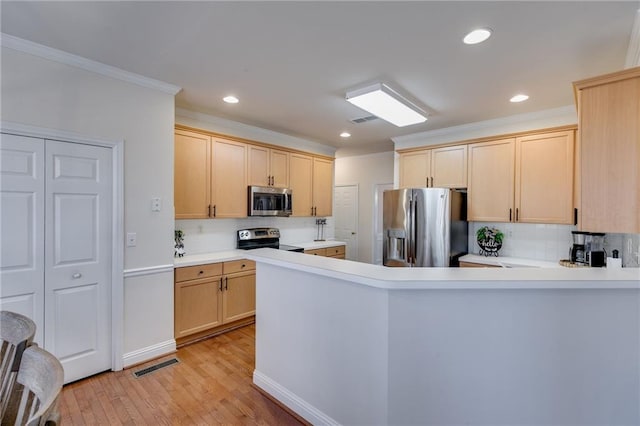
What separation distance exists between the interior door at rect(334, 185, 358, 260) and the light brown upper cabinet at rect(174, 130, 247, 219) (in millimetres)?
3071

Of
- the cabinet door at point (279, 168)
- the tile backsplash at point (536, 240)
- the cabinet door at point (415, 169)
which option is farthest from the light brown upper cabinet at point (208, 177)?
the tile backsplash at point (536, 240)

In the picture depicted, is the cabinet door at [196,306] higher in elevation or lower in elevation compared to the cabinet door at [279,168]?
lower

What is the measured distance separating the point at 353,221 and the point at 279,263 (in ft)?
15.0

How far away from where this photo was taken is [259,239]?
4.29m

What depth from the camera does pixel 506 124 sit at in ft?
12.1

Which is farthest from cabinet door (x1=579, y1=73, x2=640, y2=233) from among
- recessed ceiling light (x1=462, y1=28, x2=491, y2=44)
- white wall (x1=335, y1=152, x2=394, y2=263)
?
white wall (x1=335, y1=152, x2=394, y2=263)

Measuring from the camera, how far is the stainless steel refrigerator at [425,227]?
3.55m

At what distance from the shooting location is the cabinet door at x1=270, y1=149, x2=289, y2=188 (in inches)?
171

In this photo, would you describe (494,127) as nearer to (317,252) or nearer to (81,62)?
(317,252)

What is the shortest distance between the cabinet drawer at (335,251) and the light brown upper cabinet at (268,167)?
1.30 meters

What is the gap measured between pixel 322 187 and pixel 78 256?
3481mm

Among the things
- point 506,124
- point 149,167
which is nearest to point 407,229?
point 506,124

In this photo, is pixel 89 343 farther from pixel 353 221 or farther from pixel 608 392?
pixel 353 221

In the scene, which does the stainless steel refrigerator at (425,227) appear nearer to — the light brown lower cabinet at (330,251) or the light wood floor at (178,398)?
the light brown lower cabinet at (330,251)
